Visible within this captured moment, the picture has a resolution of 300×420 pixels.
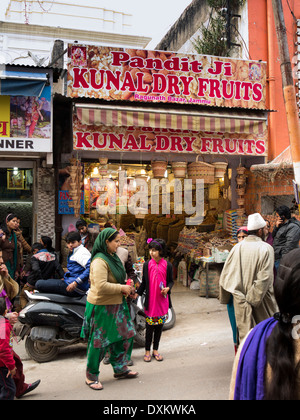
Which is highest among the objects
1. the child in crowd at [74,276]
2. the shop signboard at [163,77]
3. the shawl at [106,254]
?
the shop signboard at [163,77]

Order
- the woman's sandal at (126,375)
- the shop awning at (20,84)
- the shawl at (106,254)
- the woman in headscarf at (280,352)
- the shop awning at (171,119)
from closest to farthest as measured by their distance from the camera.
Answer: the woman in headscarf at (280,352)
the shawl at (106,254)
the woman's sandal at (126,375)
the shop awning at (20,84)
the shop awning at (171,119)

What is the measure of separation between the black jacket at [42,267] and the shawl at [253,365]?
15.3 feet

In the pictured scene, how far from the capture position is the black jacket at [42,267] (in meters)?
5.83

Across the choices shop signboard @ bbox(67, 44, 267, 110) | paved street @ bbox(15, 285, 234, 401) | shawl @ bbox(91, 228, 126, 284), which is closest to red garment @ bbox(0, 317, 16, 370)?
paved street @ bbox(15, 285, 234, 401)

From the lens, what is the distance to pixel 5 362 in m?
3.13

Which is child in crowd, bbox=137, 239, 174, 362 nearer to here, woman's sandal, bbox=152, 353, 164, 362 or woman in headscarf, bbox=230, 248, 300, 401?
woman's sandal, bbox=152, 353, 164, 362

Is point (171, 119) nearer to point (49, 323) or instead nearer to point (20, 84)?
point (20, 84)

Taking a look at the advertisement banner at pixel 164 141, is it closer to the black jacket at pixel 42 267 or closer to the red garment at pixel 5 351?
the black jacket at pixel 42 267

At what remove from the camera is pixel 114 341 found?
13.5 feet

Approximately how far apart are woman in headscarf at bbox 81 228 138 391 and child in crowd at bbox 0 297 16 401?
3.21 feet

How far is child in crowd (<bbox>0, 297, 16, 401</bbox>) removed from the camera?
313 cm

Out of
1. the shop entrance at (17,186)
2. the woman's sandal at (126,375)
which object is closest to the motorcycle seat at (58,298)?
the woman's sandal at (126,375)

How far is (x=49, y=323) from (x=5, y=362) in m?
1.78
